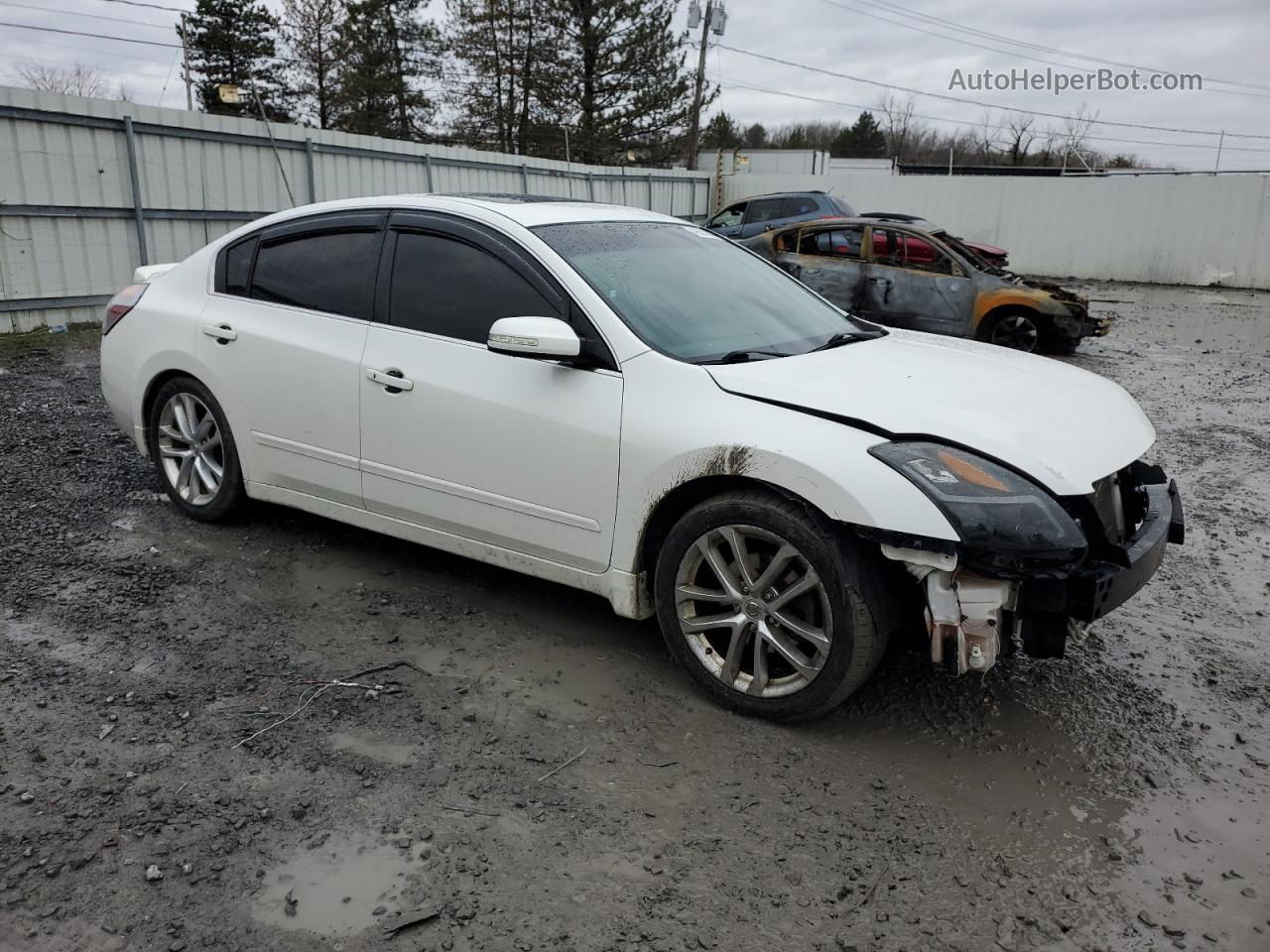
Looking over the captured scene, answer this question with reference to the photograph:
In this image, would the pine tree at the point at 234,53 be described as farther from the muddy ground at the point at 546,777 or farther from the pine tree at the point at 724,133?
the muddy ground at the point at 546,777

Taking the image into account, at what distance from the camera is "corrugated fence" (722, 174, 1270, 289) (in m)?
22.0

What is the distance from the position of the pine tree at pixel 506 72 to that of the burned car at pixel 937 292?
2627cm

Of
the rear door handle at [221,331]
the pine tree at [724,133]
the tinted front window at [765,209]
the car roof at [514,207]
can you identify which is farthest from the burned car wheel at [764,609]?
the pine tree at [724,133]

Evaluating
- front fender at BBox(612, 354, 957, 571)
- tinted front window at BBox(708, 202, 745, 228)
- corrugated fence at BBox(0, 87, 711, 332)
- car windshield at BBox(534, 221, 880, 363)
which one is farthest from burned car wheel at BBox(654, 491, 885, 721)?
tinted front window at BBox(708, 202, 745, 228)

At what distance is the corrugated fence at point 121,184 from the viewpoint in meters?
10.2

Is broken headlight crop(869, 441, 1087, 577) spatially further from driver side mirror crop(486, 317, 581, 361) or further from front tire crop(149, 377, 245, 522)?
front tire crop(149, 377, 245, 522)

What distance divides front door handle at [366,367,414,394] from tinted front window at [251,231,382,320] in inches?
12.2

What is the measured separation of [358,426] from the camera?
409cm

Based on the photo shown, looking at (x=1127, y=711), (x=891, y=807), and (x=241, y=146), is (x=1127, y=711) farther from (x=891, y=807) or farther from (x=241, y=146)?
Answer: (x=241, y=146)

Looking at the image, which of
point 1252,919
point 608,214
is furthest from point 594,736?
point 608,214

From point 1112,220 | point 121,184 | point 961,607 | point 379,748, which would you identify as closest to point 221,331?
point 379,748

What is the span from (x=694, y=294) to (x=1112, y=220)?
23.1 meters

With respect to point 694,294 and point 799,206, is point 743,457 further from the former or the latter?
point 799,206

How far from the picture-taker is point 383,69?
37.3 m
